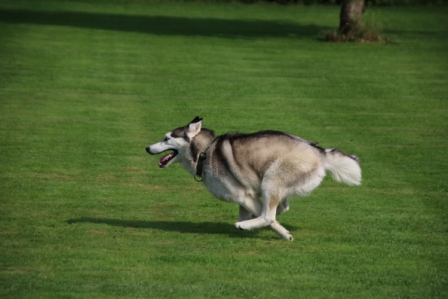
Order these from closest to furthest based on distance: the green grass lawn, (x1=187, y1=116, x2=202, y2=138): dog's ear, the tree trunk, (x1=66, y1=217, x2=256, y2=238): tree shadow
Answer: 1. the green grass lawn
2. (x1=187, y1=116, x2=202, y2=138): dog's ear
3. (x1=66, y1=217, x2=256, y2=238): tree shadow
4. the tree trunk

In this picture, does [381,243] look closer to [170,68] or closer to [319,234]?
[319,234]

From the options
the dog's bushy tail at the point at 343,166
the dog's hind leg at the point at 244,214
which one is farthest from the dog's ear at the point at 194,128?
the dog's bushy tail at the point at 343,166

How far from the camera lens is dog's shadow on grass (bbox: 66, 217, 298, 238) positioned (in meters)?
11.9

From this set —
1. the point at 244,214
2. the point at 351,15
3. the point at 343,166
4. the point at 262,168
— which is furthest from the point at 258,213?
the point at 351,15

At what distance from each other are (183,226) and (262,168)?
1.50 metres

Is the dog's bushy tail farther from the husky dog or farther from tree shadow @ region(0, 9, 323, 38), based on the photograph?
tree shadow @ region(0, 9, 323, 38)

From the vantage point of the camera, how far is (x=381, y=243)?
446 inches

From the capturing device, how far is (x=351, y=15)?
31.4m

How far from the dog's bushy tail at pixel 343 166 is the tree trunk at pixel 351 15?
67.6ft

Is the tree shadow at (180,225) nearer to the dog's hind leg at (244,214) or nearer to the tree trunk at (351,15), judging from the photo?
the dog's hind leg at (244,214)

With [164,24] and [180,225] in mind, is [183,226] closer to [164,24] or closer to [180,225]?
[180,225]

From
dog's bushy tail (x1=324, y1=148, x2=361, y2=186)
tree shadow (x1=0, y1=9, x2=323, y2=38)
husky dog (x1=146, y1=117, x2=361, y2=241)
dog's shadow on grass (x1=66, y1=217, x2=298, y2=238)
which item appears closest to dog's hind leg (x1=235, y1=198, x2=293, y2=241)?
husky dog (x1=146, y1=117, x2=361, y2=241)

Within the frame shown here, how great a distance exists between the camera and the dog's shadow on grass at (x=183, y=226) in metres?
11.9

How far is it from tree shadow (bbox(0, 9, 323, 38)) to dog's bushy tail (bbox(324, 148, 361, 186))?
2171 centimetres
